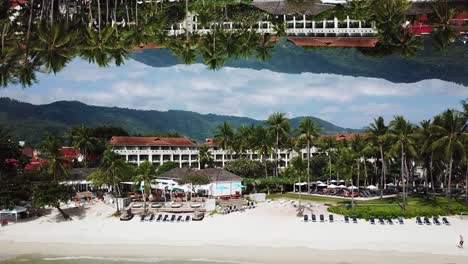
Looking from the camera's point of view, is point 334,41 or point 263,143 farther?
point 263,143

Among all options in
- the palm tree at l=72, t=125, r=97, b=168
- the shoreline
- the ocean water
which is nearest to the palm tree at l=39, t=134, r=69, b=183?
the shoreline

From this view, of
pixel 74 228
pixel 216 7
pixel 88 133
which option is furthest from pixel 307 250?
pixel 88 133

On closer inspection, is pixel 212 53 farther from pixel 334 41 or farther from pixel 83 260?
pixel 334 41

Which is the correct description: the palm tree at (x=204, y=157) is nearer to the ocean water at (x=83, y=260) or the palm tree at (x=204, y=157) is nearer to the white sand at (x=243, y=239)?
the white sand at (x=243, y=239)

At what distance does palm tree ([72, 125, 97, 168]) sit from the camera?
7244 centimetres

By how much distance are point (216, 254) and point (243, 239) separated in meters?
3.61

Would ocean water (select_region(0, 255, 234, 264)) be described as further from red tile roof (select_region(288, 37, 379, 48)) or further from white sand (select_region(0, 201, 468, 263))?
red tile roof (select_region(288, 37, 379, 48))

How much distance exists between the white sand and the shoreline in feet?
0.19

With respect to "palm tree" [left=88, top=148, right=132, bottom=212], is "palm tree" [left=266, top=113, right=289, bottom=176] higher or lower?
higher

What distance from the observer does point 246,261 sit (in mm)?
28828

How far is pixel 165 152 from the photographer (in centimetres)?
8894

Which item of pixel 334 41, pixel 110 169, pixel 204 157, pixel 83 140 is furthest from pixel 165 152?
pixel 110 169

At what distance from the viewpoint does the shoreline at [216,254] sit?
2856 centimetres

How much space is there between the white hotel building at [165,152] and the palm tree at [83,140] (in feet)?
23.8
